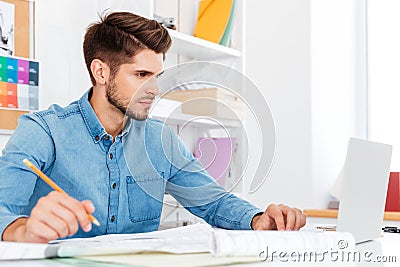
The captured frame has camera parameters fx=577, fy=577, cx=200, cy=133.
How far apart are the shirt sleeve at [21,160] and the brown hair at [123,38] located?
29 centimetres

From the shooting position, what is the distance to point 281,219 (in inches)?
44.8

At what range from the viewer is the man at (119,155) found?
1187 millimetres

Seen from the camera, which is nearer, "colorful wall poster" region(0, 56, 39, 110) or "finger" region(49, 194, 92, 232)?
"finger" region(49, 194, 92, 232)

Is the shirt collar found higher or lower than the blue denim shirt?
higher

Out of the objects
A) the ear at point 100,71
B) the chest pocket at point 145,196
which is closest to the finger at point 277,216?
the chest pocket at point 145,196

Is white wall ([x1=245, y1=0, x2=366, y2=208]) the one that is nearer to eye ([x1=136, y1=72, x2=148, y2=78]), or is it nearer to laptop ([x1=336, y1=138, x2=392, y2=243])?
eye ([x1=136, y1=72, x2=148, y2=78])

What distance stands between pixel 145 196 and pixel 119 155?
4.9 inches

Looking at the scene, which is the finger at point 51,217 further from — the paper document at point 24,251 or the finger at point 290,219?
the finger at point 290,219

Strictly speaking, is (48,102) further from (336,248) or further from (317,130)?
(317,130)

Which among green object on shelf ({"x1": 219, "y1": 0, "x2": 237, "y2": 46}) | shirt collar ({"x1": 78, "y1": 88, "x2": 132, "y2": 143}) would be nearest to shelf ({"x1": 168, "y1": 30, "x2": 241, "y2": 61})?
green object on shelf ({"x1": 219, "y1": 0, "x2": 237, "y2": 46})

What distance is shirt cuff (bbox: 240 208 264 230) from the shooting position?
1.26 meters

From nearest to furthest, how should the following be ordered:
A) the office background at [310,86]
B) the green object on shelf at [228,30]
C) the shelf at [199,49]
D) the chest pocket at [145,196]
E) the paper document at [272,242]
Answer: the paper document at [272,242], the chest pocket at [145,196], the shelf at [199,49], the green object on shelf at [228,30], the office background at [310,86]

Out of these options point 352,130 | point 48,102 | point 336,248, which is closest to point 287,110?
point 352,130

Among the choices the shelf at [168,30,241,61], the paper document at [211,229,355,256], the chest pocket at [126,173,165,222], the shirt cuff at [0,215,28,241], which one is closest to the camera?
the paper document at [211,229,355,256]
